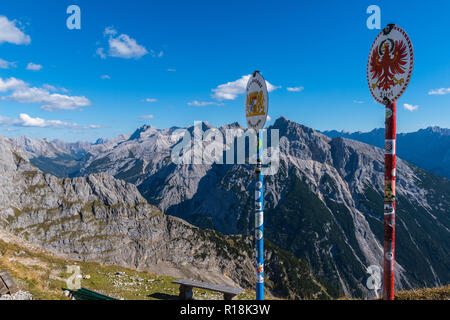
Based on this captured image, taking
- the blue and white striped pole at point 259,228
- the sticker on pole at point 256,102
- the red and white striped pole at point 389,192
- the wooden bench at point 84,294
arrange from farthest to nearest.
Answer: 1. the wooden bench at point 84,294
2. the sticker on pole at point 256,102
3. the blue and white striped pole at point 259,228
4. the red and white striped pole at point 389,192

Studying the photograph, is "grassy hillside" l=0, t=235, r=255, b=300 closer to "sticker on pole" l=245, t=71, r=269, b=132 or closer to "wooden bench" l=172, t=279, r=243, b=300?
"wooden bench" l=172, t=279, r=243, b=300

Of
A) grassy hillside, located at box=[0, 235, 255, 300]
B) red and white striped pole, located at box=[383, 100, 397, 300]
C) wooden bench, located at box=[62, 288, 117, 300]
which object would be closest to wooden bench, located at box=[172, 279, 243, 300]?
grassy hillside, located at box=[0, 235, 255, 300]

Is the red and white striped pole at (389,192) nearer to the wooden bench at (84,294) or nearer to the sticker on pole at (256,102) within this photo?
the sticker on pole at (256,102)

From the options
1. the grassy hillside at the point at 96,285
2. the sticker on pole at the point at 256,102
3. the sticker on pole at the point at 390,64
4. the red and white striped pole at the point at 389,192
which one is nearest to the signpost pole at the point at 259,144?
the sticker on pole at the point at 256,102

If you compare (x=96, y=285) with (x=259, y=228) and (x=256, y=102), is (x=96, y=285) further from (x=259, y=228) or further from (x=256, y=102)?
(x=256, y=102)

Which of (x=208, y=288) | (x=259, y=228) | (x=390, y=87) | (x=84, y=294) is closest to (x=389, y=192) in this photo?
(x=390, y=87)
